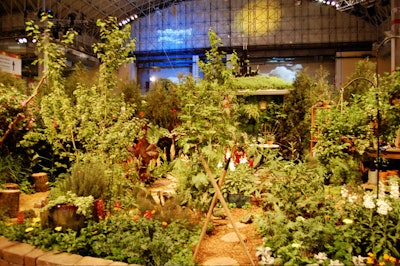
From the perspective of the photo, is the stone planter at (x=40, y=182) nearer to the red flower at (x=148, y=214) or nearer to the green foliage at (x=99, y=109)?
the green foliage at (x=99, y=109)

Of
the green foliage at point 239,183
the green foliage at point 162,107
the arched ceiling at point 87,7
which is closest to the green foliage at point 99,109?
the green foliage at point 239,183

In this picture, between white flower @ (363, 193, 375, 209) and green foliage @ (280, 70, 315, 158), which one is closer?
white flower @ (363, 193, 375, 209)

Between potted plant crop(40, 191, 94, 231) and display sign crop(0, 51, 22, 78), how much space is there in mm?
10012

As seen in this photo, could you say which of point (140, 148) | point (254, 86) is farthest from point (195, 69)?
point (140, 148)

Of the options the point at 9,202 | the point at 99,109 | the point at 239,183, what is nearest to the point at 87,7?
the point at 99,109

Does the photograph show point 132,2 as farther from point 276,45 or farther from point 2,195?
point 2,195

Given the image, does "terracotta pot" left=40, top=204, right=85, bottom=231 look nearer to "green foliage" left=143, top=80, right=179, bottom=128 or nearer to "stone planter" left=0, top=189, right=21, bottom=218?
"stone planter" left=0, top=189, right=21, bottom=218

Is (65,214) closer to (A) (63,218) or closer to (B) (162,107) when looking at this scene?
(A) (63,218)

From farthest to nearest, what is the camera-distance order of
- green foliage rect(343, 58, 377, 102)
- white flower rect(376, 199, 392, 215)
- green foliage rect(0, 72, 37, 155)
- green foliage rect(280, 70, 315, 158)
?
green foliage rect(343, 58, 377, 102) < green foliage rect(280, 70, 315, 158) < green foliage rect(0, 72, 37, 155) < white flower rect(376, 199, 392, 215)

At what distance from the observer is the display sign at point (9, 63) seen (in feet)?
38.4

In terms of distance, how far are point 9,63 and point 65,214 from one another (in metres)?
10.8

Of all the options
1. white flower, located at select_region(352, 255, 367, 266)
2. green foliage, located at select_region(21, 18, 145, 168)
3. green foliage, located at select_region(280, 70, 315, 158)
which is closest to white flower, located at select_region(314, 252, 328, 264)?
white flower, located at select_region(352, 255, 367, 266)

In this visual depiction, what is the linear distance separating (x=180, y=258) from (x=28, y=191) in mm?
3495

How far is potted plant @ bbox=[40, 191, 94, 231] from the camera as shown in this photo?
3188 mm
